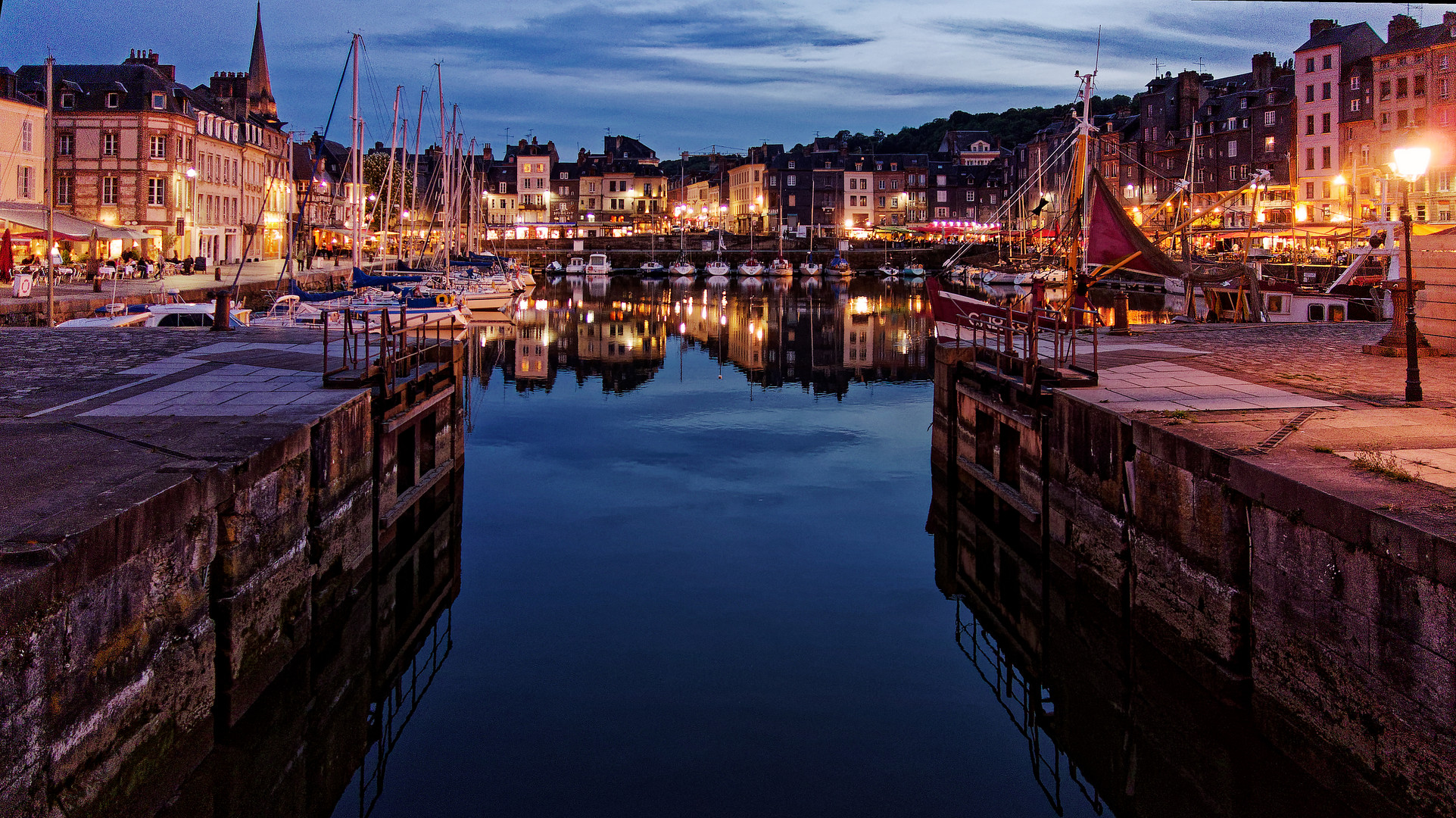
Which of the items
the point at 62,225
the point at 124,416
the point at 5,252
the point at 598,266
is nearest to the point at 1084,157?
the point at 124,416

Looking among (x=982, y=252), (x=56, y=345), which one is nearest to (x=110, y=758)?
(x=56, y=345)

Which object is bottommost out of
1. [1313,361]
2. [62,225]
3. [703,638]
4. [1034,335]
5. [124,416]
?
[703,638]

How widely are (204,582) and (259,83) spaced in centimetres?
11314

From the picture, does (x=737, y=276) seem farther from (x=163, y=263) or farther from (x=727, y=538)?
(x=727, y=538)

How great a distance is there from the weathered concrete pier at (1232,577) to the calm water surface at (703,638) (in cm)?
127

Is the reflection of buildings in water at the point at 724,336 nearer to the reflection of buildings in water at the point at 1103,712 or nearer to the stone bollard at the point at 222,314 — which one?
the stone bollard at the point at 222,314

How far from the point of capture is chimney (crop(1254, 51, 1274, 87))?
352 feet

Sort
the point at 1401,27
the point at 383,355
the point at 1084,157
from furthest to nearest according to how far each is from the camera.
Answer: the point at 1401,27
the point at 1084,157
the point at 383,355

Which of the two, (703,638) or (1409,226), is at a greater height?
(1409,226)

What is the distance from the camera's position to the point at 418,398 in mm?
21031

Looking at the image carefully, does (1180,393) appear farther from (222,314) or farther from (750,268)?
(750,268)

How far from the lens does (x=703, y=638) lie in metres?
15.3

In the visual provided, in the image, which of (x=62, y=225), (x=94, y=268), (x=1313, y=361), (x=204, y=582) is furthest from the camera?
(x=94, y=268)

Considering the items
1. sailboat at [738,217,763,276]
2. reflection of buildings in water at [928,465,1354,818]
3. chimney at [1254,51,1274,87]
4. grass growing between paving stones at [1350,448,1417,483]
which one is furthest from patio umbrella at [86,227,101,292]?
chimney at [1254,51,1274,87]
